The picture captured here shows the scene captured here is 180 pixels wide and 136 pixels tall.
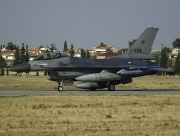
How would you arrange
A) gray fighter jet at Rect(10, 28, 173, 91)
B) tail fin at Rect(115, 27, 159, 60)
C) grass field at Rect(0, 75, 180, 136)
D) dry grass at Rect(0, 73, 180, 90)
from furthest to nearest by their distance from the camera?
dry grass at Rect(0, 73, 180, 90)
tail fin at Rect(115, 27, 159, 60)
gray fighter jet at Rect(10, 28, 173, 91)
grass field at Rect(0, 75, 180, 136)

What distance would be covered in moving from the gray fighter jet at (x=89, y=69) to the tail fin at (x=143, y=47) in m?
1.53

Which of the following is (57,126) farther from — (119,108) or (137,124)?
(119,108)

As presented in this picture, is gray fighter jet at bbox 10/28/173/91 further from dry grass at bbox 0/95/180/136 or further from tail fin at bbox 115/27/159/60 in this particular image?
dry grass at bbox 0/95/180/136

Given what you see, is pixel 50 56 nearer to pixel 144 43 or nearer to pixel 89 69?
pixel 89 69

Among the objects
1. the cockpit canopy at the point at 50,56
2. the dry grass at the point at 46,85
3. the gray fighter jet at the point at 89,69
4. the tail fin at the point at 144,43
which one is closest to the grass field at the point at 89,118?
the gray fighter jet at the point at 89,69

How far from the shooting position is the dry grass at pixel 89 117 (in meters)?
13.8

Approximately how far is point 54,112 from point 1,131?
15.9 feet

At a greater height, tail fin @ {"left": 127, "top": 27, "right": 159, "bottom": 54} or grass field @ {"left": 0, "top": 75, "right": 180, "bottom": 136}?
tail fin @ {"left": 127, "top": 27, "right": 159, "bottom": 54}

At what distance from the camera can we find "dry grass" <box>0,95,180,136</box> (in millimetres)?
13750

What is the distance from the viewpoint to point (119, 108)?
1994 centimetres

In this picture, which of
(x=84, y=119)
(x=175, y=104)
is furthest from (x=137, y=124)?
(x=175, y=104)

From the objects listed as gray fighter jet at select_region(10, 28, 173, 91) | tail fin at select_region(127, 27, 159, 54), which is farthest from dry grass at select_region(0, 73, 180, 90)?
tail fin at select_region(127, 27, 159, 54)

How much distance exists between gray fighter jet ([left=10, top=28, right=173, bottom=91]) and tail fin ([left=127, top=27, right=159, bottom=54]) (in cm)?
189

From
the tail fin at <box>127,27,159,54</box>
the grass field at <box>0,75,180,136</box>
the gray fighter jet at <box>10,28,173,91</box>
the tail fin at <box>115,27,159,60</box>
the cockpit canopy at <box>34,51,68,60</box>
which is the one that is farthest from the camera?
the tail fin at <box>127,27,159,54</box>
